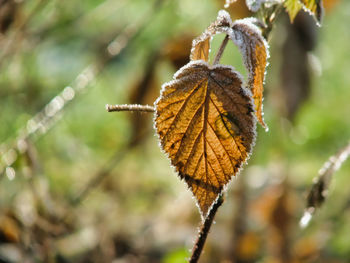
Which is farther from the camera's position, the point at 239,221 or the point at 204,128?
the point at 239,221

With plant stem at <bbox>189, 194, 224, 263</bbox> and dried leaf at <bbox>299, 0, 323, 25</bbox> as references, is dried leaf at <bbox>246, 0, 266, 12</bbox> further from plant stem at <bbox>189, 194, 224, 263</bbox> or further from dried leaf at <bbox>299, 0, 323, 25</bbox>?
plant stem at <bbox>189, 194, 224, 263</bbox>

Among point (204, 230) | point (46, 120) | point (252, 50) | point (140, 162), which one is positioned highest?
point (140, 162)

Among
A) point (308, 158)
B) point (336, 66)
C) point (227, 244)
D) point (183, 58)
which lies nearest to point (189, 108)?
point (183, 58)

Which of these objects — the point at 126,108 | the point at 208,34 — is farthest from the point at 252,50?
the point at 126,108

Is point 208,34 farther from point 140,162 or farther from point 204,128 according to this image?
point 140,162

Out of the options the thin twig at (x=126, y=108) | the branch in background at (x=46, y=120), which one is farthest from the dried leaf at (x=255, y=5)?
the branch in background at (x=46, y=120)

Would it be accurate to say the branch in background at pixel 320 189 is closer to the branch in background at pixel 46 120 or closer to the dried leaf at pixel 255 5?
the dried leaf at pixel 255 5
